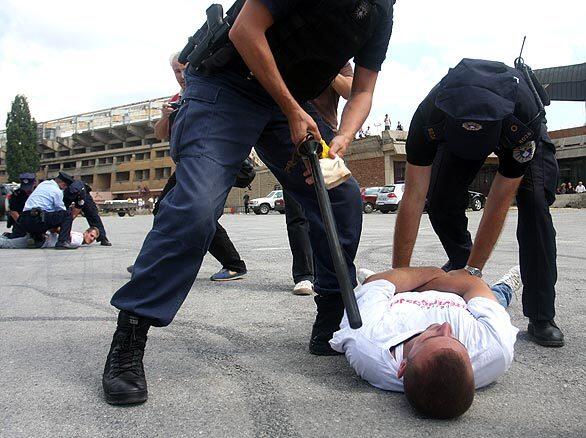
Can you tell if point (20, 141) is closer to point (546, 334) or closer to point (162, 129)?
point (162, 129)

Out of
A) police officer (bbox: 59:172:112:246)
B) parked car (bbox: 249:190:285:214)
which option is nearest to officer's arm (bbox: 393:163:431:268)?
police officer (bbox: 59:172:112:246)

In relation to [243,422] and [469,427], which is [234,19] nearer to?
[243,422]

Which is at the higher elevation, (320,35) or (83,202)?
(320,35)

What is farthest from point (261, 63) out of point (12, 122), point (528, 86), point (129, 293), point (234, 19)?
point (12, 122)

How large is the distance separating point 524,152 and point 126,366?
2063 millimetres

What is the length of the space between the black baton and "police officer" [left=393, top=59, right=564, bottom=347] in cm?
78

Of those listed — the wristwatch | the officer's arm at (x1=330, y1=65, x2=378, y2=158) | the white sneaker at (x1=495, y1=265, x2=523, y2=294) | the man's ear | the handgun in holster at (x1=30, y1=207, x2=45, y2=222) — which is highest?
the officer's arm at (x1=330, y1=65, x2=378, y2=158)

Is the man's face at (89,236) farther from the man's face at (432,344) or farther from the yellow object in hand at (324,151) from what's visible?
the man's face at (432,344)

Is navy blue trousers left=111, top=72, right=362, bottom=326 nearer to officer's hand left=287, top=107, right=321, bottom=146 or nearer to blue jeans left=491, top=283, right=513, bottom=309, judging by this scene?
officer's hand left=287, top=107, right=321, bottom=146

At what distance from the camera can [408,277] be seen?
2721mm

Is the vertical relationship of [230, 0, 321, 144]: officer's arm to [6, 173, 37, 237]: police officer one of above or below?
above

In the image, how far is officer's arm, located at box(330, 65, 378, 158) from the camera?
8.30 feet

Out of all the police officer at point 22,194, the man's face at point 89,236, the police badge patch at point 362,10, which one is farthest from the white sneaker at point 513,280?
the police officer at point 22,194

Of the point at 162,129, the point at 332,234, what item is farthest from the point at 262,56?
the point at 162,129
